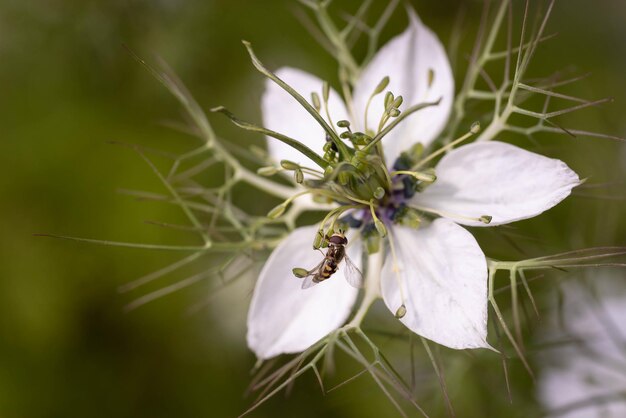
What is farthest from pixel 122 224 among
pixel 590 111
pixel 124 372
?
pixel 590 111

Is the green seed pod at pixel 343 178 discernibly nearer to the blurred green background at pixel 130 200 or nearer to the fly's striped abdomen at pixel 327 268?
the fly's striped abdomen at pixel 327 268

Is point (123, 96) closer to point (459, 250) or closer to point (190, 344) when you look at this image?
point (190, 344)

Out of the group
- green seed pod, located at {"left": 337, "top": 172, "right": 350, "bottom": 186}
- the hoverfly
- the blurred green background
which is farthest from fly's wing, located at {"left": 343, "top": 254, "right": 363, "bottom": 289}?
the blurred green background

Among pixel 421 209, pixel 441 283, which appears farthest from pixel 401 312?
pixel 421 209

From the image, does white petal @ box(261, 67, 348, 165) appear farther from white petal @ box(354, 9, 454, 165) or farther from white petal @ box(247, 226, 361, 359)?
white petal @ box(247, 226, 361, 359)

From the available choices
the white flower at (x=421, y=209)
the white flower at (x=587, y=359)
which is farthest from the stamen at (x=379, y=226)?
the white flower at (x=587, y=359)

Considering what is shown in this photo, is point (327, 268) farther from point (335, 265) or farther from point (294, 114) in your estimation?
point (294, 114)
